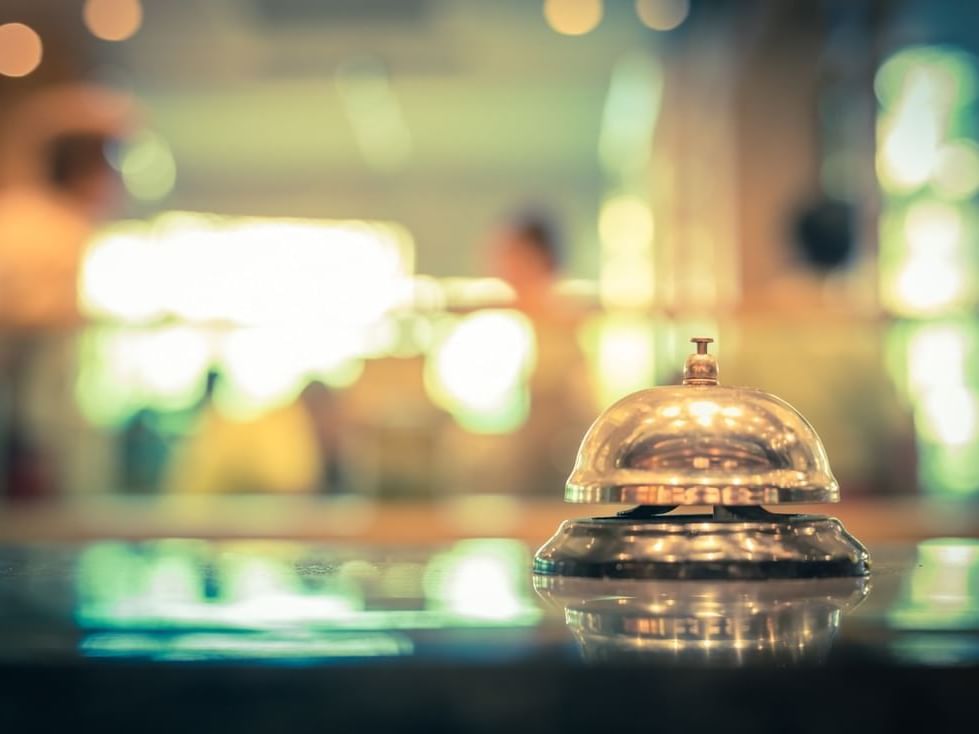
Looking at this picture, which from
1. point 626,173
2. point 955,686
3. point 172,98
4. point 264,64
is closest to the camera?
point 955,686

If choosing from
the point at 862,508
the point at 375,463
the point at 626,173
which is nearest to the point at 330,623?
the point at 375,463

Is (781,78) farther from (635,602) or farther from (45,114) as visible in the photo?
(635,602)

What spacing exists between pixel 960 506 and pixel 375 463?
52.0 inches

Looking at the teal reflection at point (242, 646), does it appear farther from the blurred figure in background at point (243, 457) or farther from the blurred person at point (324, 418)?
the blurred person at point (324, 418)

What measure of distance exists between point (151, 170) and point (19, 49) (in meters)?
3.18

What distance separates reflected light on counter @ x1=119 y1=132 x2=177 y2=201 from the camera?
759cm

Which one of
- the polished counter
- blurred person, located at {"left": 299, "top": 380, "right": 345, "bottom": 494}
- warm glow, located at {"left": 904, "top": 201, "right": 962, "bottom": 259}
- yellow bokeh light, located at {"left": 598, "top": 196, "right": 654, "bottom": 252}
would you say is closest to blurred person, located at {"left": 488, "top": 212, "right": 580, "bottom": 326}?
blurred person, located at {"left": 299, "top": 380, "right": 345, "bottom": 494}

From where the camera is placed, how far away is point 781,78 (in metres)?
4.29

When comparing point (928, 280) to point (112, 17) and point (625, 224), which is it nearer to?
point (112, 17)

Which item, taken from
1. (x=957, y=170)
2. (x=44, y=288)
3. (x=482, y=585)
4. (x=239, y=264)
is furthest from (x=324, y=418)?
(x=239, y=264)

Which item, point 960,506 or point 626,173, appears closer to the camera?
point 960,506

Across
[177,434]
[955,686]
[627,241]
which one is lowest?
[955,686]

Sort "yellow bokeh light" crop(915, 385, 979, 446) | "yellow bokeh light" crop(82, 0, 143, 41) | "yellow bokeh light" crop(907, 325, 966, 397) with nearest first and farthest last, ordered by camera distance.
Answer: "yellow bokeh light" crop(907, 325, 966, 397) < "yellow bokeh light" crop(915, 385, 979, 446) < "yellow bokeh light" crop(82, 0, 143, 41)

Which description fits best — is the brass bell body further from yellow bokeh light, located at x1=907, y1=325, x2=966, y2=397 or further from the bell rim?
yellow bokeh light, located at x1=907, y1=325, x2=966, y2=397
